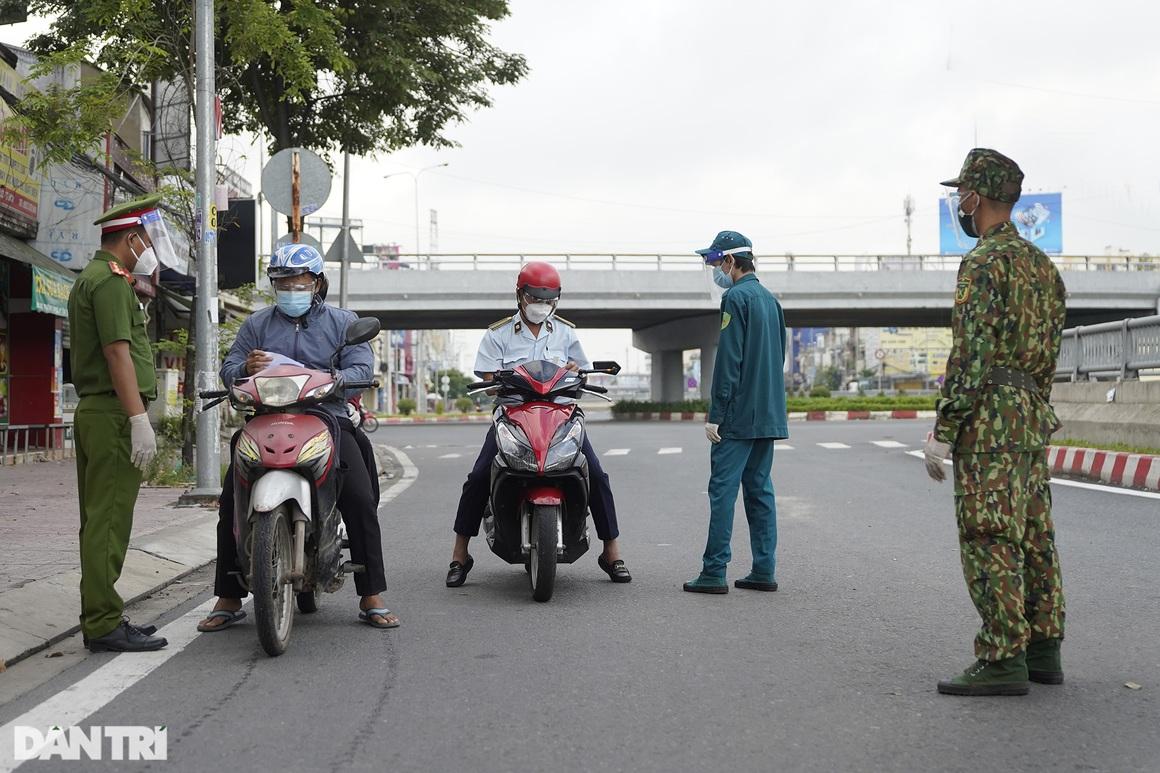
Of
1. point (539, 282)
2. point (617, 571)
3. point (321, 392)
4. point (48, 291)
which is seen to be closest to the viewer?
point (321, 392)

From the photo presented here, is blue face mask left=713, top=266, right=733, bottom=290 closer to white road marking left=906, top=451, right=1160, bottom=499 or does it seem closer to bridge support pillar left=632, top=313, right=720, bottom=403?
white road marking left=906, top=451, right=1160, bottom=499

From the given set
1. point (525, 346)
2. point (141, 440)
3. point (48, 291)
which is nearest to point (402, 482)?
point (48, 291)

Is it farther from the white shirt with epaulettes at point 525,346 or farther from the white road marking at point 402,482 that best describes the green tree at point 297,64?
the white shirt with epaulettes at point 525,346

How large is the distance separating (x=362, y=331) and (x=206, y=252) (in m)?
6.44

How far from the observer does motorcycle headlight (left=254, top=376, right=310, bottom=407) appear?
507cm

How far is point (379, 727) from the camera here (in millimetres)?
3941

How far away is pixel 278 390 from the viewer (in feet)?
16.7

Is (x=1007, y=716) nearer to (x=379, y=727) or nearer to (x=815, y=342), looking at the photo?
(x=379, y=727)

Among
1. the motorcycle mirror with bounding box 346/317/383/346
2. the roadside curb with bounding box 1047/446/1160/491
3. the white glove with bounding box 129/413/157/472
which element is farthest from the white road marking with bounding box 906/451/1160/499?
the white glove with bounding box 129/413/157/472

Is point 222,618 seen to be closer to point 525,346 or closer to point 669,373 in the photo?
point 525,346

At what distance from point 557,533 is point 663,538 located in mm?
3209

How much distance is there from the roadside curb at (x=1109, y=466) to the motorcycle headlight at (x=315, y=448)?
9.87 m

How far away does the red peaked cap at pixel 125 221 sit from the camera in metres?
5.20

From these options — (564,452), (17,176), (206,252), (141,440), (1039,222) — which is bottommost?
(564,452)
